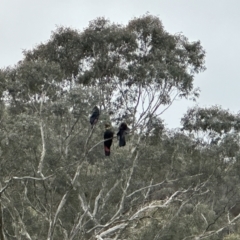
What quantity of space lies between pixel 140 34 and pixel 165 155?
157 inches

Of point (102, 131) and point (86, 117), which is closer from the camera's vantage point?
point (86, 117)

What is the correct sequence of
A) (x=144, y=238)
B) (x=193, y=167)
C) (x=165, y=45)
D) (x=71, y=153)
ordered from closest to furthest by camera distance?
(x=71, y=153) → (x=165, y=45) → (x=144, y=238) → (x=193, y=167)

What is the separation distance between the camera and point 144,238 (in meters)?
17.0

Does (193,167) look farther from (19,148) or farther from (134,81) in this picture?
(19,148)

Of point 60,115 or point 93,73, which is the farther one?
point 93,73

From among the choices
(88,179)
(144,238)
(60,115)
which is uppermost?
(60,115)

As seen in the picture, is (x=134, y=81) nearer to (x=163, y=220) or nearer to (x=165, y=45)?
(x=165, y=45)

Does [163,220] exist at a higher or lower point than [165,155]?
lower

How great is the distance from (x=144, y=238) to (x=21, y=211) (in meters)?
3.90

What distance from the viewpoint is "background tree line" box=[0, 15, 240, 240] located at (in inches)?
549

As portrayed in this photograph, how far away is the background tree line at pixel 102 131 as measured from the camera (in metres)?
13.9

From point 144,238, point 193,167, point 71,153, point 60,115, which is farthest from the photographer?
point 193,167

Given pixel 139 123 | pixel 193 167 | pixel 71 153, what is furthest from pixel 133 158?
pixel 193 167

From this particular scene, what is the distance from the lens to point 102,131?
15477 mm
